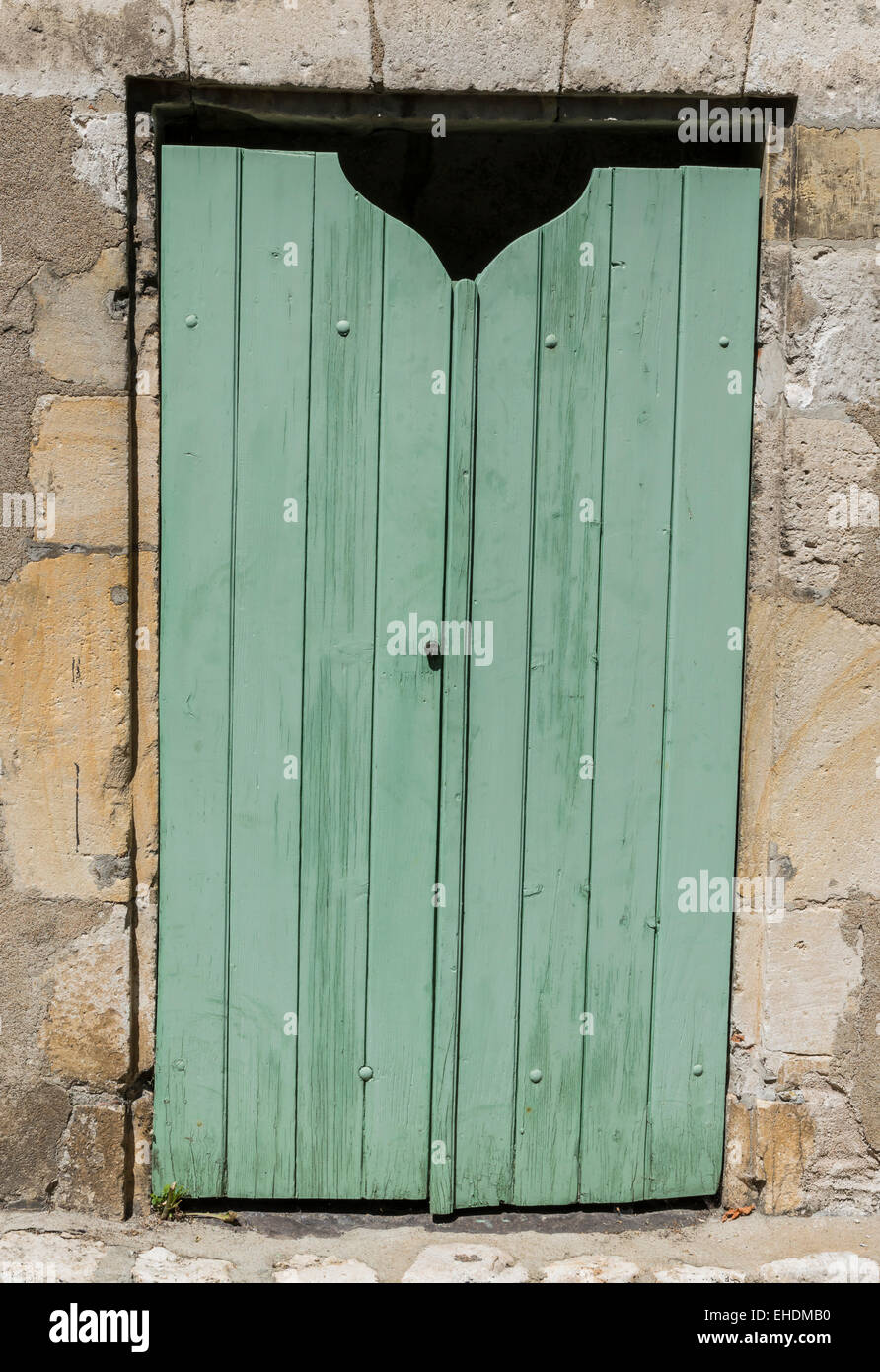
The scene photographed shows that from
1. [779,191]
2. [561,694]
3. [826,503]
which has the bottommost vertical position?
[561,694]

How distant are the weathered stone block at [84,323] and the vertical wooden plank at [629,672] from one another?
1.07m

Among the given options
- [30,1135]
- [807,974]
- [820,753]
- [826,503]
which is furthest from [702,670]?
[30,1135]

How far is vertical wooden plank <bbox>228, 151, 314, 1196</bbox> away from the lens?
2.54m

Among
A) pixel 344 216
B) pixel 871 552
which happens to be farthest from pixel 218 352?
pixel 871 552

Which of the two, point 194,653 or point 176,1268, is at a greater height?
point 194,653

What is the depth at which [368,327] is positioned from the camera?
256 cm

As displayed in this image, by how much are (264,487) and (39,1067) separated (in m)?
1.38

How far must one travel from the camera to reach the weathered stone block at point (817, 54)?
2484mm

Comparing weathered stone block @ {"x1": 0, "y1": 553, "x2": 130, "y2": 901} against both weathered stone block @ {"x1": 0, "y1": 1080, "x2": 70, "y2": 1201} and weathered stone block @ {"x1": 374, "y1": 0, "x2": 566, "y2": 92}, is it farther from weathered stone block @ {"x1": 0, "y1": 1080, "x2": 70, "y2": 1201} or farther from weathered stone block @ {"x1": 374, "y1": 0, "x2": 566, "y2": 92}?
weathered stone block @ {"x1": 374, "y1": 0, "x2": 566, "y2": 92}

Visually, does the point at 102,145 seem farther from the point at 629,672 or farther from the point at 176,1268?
the point at 176,1268

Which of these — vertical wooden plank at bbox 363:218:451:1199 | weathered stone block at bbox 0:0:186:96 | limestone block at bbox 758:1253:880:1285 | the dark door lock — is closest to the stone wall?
weathered stone block at bbox 0:0:186:96

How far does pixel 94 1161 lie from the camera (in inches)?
103

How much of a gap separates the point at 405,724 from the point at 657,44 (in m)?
1.55
